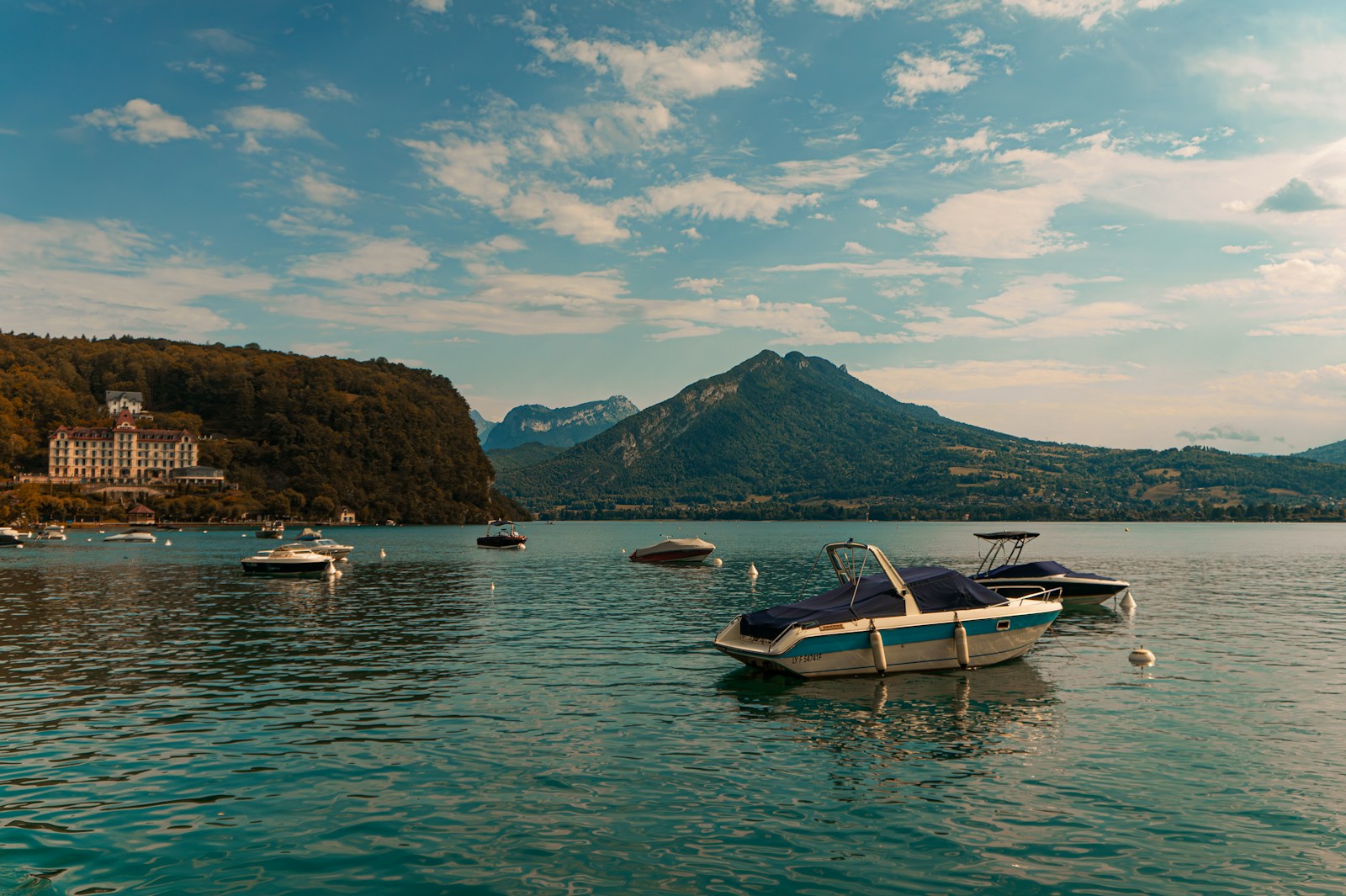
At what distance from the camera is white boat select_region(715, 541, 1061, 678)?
97.1ft

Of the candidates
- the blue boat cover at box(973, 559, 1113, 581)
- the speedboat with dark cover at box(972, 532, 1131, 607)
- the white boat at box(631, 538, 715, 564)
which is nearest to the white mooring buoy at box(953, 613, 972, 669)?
the speedboat with dark cover at box(972, 532, 1131, 607)

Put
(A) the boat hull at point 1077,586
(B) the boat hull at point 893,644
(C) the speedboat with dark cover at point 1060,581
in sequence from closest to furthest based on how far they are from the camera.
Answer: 1. (B) the boat hull at point 893,644
2. (A) the boat hull at point 1077,586
3. (C) the speedboat with dark cover at point 1060,581

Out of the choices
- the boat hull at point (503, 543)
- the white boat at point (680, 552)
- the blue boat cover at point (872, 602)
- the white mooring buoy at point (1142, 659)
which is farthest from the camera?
the boat hull at point (503, 543)

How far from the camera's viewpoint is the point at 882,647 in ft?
99.0

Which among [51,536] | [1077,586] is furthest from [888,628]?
[51,536]

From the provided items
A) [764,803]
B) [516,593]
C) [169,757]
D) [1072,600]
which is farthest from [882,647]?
[516,593]

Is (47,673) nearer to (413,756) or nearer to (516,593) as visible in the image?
(413,756)

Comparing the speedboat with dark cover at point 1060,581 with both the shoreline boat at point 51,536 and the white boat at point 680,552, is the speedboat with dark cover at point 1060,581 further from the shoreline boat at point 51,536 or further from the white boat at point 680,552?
the shoreline boat at point 51,536

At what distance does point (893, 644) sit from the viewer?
99.9 ft

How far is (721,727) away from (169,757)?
12977 mm

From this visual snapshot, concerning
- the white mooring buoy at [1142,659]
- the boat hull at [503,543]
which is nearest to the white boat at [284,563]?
the boat hull at [503,543]

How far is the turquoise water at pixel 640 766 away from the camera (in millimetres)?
13891

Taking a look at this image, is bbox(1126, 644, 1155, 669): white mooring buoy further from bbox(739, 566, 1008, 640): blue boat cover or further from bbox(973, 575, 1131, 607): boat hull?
bbox(973, 575, 1131, 607): boat hull

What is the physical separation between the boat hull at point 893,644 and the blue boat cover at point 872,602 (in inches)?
12.9
